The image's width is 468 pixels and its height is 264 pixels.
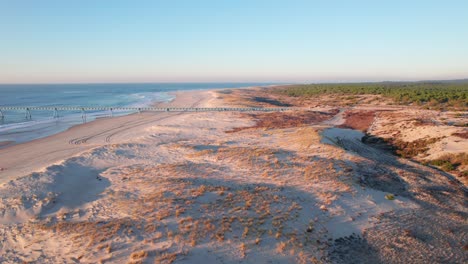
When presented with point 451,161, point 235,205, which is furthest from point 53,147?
point 451,161

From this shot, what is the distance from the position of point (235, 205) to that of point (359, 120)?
82.7 feet

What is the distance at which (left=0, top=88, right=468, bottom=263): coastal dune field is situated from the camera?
8891 mm

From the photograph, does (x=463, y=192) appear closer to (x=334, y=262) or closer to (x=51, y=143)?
(x=334, y=262)

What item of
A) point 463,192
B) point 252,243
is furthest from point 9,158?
point 463,192

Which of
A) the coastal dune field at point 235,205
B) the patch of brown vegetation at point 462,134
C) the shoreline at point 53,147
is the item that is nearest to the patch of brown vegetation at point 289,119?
the coastal dune field at point 235,205

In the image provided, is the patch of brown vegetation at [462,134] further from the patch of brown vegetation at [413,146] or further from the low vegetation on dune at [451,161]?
the low vegetation on dune at [451,161]

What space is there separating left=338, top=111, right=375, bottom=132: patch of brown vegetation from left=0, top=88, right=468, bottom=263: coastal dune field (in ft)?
27.3

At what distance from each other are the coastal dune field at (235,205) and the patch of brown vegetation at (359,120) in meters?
8.32

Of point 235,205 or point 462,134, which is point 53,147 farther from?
point 462,134

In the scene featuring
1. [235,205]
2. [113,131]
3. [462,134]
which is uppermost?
[462,134]

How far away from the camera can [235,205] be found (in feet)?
37.6

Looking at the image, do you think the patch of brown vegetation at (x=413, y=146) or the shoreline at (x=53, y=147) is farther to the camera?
the patch of brown vegetation at (x=413, y=146)

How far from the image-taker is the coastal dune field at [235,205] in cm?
889

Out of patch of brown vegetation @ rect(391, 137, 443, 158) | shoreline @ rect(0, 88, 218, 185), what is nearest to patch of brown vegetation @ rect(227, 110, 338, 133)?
patch of brown vegetation @ rect(391, 137, 443, 158)
